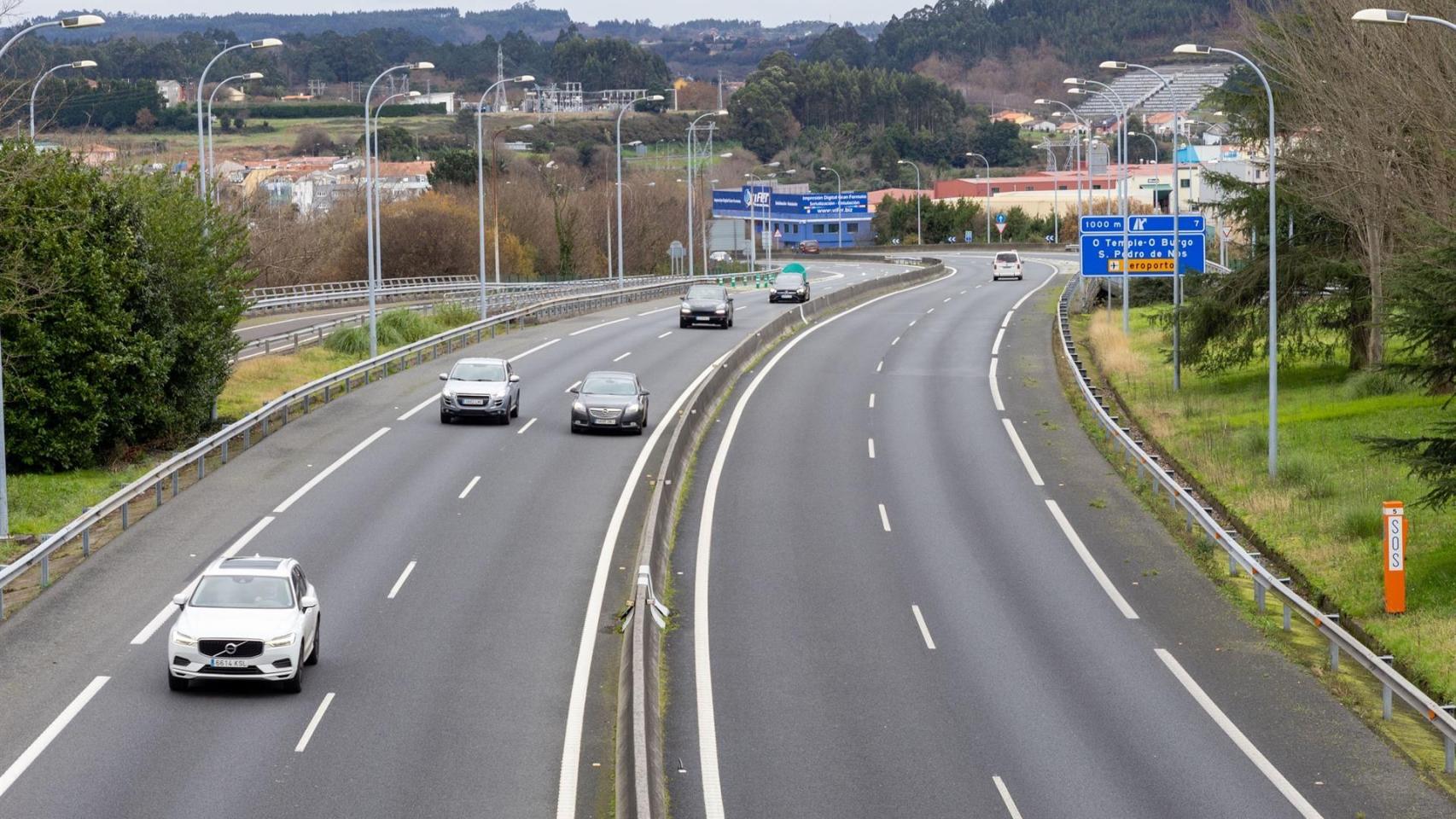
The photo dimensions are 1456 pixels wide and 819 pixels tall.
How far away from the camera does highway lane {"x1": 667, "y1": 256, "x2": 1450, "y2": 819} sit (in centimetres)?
1723

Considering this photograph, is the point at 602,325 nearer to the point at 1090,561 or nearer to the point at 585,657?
the point at 1090,561

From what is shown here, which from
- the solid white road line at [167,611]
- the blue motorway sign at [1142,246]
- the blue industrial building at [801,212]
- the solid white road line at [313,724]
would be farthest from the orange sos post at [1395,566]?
the blue industrial building at [801,212]

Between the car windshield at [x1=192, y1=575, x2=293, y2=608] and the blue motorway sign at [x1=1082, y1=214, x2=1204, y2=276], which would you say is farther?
the blue motorway sign at [x1=1082, y1=214, x2=1204, y2=276]

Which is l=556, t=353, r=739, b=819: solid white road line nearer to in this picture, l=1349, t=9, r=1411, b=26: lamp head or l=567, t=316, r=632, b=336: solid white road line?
l=1349, t=9, r=1411, b=26: lamp head

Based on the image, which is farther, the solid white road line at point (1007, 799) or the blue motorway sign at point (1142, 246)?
the blue motorway sign at point (1142, 246)

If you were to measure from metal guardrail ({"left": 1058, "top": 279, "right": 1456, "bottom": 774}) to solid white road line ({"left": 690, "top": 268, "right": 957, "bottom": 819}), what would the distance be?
781 cm

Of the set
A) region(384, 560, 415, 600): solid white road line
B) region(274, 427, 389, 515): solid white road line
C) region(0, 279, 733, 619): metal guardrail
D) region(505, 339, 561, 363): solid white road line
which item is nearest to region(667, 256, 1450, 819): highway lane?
region(384, 560, 415, 600): solid white road line

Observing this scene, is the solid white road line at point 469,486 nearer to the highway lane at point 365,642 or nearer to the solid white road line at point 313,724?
the highway lane at point 365,642

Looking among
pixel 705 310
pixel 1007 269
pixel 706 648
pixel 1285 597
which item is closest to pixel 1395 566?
pixel 1285 597

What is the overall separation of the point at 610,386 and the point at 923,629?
16.3 m

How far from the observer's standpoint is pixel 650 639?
21438 mm

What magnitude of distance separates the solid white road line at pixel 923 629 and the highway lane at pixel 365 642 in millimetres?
4309

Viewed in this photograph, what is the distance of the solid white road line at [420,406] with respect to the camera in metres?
39.8

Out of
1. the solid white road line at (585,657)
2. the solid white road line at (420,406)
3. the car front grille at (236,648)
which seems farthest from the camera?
the solid white road line at (420,406)
